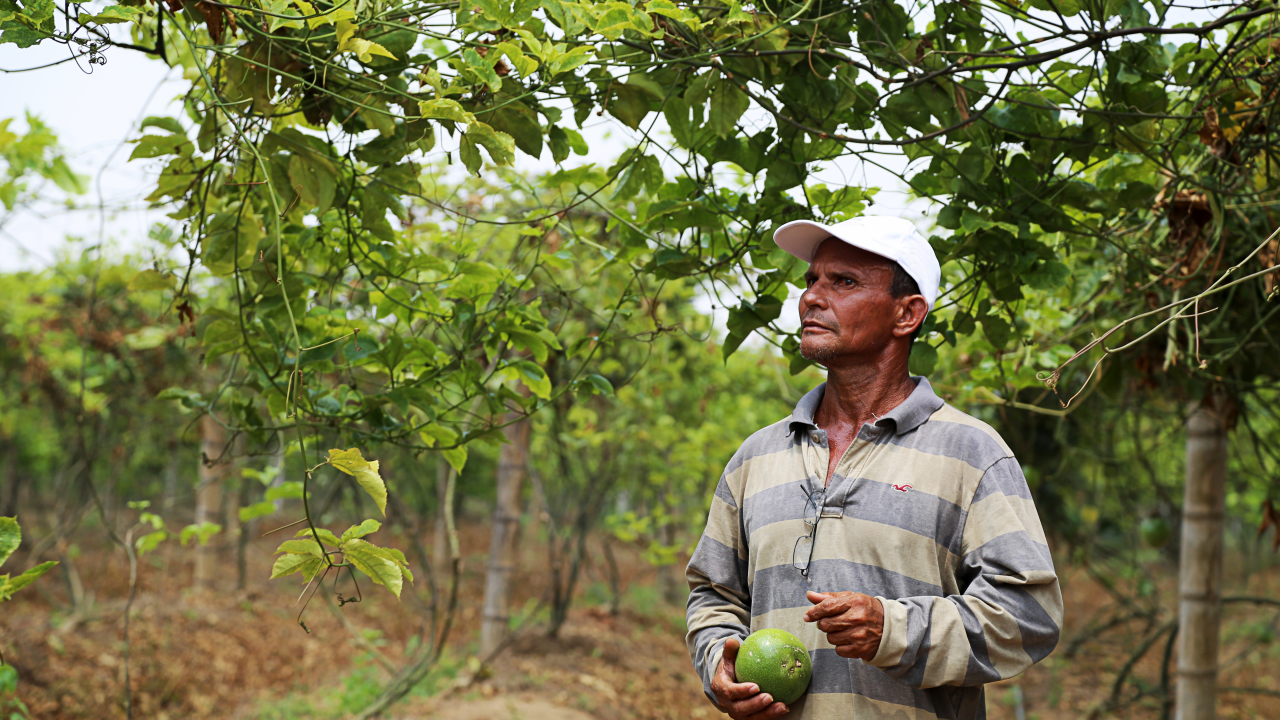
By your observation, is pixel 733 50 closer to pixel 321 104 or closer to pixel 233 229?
pixel 321 104

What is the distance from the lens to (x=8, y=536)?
1883 millimetres

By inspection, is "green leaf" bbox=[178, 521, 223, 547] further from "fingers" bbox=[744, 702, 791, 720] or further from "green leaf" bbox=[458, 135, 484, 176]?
"fingers" bbox=[744, 702, 791, 720]

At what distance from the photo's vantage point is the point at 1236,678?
362 inches

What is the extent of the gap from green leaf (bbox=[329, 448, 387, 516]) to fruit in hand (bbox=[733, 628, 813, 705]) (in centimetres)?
70

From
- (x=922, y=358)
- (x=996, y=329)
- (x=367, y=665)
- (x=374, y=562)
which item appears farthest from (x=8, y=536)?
(x=367, y=665)

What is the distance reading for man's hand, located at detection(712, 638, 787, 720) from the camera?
5.05 feet

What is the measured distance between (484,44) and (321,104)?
1.66 feet

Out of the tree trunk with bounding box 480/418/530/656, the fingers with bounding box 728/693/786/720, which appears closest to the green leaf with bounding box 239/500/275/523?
the fingers with bounding box 728/693/786/720

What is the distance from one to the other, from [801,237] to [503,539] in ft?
15.6

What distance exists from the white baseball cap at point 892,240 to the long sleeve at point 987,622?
52 cm

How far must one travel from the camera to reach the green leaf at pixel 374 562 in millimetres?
1615

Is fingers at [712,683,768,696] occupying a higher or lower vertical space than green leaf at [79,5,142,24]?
lower

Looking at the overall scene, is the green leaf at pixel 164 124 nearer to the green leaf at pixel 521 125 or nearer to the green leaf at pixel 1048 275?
the green leaf at pixel 521 125

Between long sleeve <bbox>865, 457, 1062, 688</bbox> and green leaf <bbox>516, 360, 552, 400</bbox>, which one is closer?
long sleeve <bbox>865, 457, 1062, 688</bbox>
